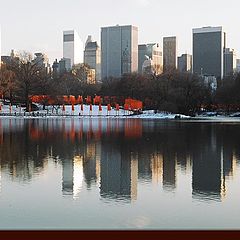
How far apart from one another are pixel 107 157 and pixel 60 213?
349 inches

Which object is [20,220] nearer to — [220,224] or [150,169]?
[220,224]

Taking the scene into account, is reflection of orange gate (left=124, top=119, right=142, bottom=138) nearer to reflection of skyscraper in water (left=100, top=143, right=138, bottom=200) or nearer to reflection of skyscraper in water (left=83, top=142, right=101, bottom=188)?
reflection of skyscraper in water (left=83, top=142, right=101, bottom=188)

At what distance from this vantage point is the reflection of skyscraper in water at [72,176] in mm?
10602

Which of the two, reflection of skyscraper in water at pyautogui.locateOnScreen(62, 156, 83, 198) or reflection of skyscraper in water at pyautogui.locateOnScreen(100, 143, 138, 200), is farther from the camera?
reflection of skyscraper in water at pyautogui.locateOnScreen(62, 156, 83, 198)

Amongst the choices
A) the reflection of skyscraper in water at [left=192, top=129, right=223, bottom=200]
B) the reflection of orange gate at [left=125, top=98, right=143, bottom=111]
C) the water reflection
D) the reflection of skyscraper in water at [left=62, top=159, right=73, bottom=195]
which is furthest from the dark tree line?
the reflection of skyscraper in water at [left=62, top=159, right=73, bottom=195]

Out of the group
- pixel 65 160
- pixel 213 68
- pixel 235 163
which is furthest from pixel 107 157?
pixel 213 68

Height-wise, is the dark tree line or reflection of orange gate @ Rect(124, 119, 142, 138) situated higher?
the dark tree line

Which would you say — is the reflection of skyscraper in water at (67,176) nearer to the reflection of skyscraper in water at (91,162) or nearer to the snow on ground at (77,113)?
the reflection of skyscraper in water at (91,162)

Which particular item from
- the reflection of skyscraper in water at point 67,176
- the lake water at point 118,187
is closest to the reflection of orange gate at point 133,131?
the lake water at point 118,187

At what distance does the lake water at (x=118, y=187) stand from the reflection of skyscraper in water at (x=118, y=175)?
24mm

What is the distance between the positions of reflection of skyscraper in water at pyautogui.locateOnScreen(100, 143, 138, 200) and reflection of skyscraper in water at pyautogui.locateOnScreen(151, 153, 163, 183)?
569 millimetres

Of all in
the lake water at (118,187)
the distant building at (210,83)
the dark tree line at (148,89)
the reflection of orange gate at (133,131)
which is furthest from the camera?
the distant building at (210,83)

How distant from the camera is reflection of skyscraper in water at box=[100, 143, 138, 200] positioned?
10.3 meters

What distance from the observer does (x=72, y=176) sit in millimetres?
12641
